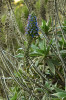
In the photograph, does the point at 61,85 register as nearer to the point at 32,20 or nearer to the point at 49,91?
the point at 49,91

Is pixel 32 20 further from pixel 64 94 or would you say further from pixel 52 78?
pixel 52 78

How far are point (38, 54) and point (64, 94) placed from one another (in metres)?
0.69

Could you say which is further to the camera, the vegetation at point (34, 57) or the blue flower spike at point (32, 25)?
the vegetation at point (34, 57)

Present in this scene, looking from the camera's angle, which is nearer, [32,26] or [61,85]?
[32,26]

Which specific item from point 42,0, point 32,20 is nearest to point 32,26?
point 32,20

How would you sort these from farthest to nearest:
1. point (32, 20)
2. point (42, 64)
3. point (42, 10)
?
point (42, 10) → point (42, 64) → point (32, 20)

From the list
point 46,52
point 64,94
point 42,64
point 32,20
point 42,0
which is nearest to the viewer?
point 32,20

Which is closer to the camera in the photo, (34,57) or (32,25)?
(32,25)

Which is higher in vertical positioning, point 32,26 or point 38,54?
point 32,26

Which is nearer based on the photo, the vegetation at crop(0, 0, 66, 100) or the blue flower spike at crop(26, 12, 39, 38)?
the blue flower spike at crop(26, 12, 39, 38)

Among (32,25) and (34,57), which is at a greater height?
(32,25)

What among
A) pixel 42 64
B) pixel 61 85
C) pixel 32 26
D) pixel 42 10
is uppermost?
pixel 42 10

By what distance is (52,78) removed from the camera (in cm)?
218

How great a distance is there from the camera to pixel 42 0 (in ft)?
7.79
